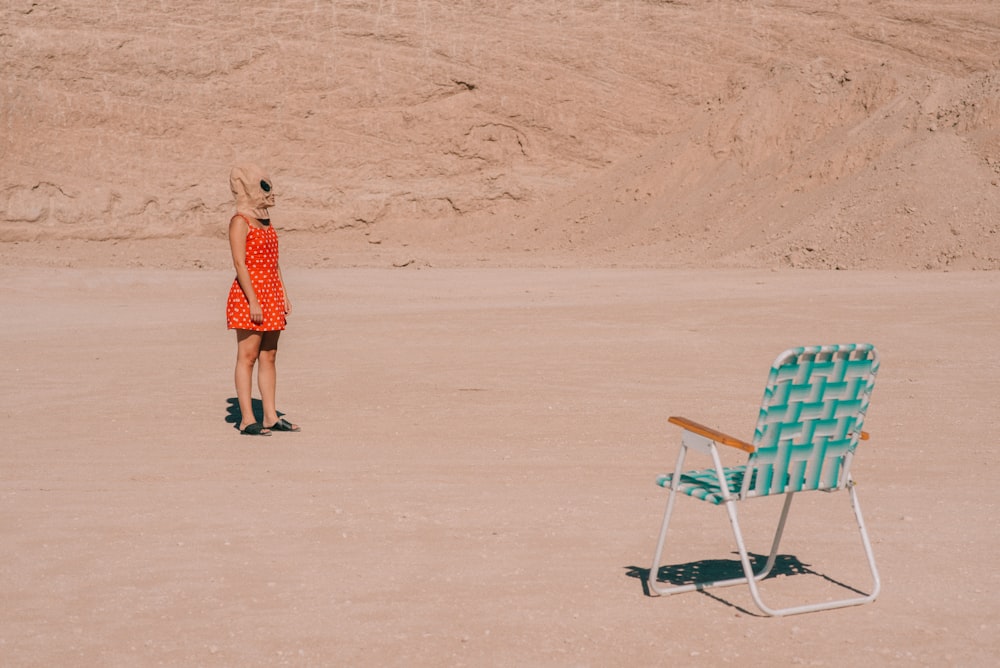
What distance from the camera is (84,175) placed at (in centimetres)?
3306

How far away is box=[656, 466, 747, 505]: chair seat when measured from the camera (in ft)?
17.6

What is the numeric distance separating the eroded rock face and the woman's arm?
19.8m

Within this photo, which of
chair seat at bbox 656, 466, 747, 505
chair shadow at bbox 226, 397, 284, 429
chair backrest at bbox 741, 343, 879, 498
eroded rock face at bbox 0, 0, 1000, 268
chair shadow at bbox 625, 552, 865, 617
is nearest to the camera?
chair backrest at bbox 741, 343, 879, 498

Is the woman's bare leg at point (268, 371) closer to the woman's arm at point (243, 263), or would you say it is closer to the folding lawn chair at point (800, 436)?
the woman's arm at point (243, 263)

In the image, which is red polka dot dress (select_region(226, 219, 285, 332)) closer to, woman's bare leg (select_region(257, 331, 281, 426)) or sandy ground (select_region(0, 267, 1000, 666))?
woman's bare leg (select_region(257, 331, 281, 426))

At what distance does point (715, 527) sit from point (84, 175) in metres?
29.2

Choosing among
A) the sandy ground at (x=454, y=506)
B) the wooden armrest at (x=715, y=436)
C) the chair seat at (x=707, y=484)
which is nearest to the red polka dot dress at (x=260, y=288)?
the sandy ground at (x=454, y=506)

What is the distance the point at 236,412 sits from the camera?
1025 cm

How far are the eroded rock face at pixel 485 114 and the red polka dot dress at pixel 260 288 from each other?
19569 mm

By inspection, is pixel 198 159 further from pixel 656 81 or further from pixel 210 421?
pixel 210 421

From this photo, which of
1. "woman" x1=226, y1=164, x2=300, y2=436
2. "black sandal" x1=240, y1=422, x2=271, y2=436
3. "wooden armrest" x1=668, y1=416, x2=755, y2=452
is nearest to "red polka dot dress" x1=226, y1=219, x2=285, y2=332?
"woman" x1=226, y1=164, x2=300, y2=436

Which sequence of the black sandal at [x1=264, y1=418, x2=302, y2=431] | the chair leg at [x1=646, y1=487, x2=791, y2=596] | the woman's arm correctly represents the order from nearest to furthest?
1. the chair leg at [x1=646, y1=487, x2=791, y2=596]
2. the woman's arm
3. the black sandal at [x1=264, y1=418, x2=302, y2=431]

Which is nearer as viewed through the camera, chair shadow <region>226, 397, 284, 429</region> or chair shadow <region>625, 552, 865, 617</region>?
chair shadow <region>625, 552, 865, 617</region>

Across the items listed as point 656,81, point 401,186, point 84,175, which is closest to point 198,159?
point 84,175
